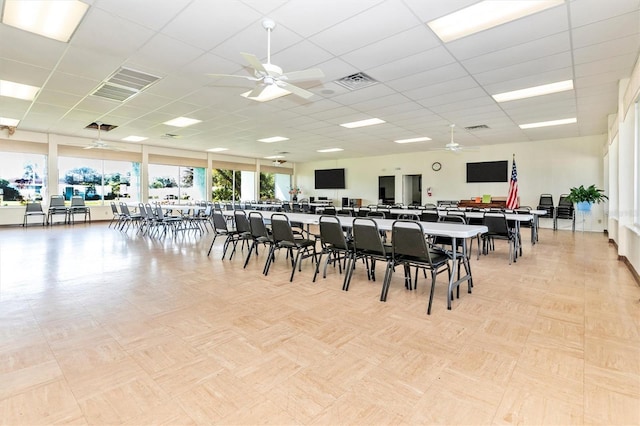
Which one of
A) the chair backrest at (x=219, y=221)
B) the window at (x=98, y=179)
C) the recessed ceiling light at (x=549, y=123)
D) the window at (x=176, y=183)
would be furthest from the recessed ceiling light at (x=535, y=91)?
the window at (x=98, y=179)

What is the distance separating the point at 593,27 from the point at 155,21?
4.55 metres

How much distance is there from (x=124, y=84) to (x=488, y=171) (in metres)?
11.1

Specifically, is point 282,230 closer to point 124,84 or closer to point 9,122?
point 124,84

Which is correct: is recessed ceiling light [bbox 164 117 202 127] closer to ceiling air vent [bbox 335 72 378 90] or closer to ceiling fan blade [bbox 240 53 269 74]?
ceiling air vent [bbox 335 72 378 90]

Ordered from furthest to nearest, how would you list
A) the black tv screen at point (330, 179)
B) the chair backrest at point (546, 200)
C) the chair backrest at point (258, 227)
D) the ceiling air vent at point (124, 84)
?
the black tv screen at point (330, 179) → the chair backrest at point (546, 200) → the ceiling air vent at point (124, 84) → the chair backrest at point (258, 227)

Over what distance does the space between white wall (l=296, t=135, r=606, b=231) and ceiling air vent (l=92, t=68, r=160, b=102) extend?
10.5m

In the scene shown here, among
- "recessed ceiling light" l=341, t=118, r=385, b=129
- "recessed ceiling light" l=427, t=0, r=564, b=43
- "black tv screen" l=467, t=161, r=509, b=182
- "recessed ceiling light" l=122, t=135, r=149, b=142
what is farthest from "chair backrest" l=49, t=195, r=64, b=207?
"black tv screen" l=467, t=161, r=509, b=182

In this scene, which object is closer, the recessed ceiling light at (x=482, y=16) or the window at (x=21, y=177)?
the recessed ceiling light at (x=482, y=16)

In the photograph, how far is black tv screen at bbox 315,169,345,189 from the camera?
1565cm

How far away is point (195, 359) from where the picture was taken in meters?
2.06

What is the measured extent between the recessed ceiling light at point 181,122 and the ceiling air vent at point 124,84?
1.67m

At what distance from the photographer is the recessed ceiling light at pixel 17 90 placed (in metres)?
5.38

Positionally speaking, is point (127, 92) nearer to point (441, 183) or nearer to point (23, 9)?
point (23, 9)

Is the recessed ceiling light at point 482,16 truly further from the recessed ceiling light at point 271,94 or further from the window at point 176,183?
the window at point 176,183
